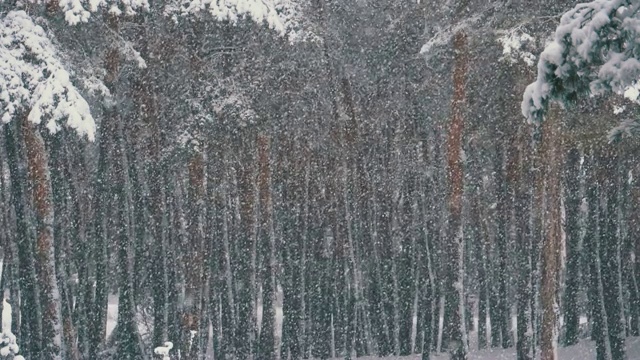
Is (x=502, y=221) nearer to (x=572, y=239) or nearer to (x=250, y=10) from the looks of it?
(x=572, y=239)

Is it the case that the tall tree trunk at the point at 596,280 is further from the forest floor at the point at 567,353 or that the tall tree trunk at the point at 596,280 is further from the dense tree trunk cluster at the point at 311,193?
the forest floor at the point at 567,353

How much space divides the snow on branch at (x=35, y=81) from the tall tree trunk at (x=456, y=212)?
24.5ft

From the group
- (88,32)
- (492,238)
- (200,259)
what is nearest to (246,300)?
(200,259)

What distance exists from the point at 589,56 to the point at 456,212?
12.6 metres

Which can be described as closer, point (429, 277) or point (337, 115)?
point (337, 115)

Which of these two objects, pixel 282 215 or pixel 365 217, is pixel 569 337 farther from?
pixel 282 215

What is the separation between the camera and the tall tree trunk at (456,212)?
19562 mm

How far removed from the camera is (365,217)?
28016 mm

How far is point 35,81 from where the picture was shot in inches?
624

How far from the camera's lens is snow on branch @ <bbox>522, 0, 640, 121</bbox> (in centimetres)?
715

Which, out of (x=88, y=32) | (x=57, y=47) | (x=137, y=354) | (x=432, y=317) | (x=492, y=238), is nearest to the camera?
(x=57, y=47)

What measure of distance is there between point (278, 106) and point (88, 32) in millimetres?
5005

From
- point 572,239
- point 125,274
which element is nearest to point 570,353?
point 572,239

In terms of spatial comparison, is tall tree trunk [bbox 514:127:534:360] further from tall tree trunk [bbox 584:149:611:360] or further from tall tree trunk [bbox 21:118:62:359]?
tall tree trunk [bbox 21:118:62:359]
